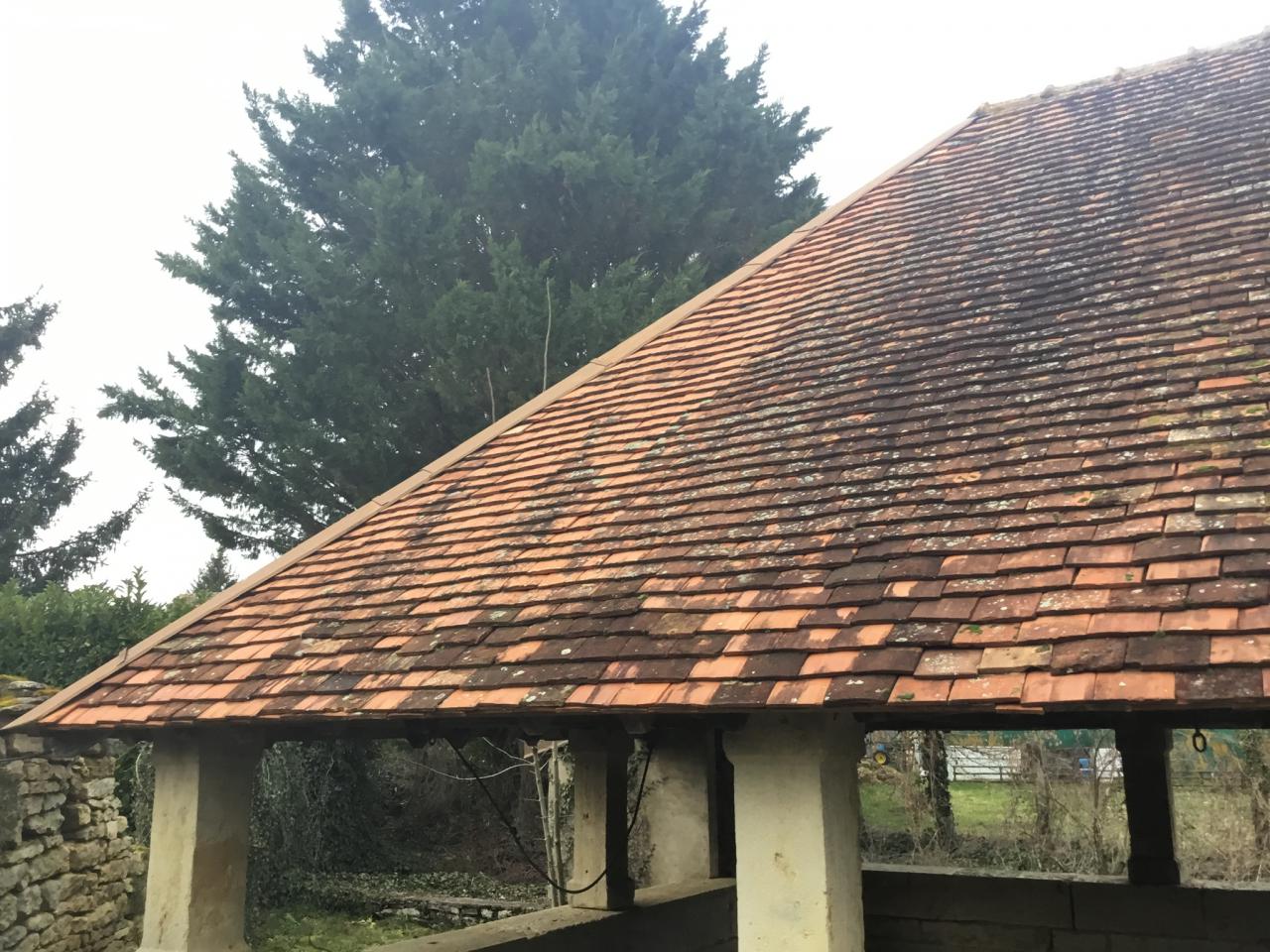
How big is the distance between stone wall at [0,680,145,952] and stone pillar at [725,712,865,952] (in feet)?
15.4

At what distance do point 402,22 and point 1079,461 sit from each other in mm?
15460

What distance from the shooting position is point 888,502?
→ 3568 millimetres

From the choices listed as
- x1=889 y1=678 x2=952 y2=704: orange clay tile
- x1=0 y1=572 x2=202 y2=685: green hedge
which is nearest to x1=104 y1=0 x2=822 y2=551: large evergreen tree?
x1=0 y1=572 x2=202 y2=685: green hedge

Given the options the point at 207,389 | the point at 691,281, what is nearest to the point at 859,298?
the point at 691,281

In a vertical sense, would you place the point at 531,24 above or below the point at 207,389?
above

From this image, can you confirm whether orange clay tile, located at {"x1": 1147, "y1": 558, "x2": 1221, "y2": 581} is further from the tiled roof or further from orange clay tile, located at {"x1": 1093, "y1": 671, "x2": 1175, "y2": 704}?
orange clay tile, located at {"x1": 1093, "y1": 671, "x2": 1175, "y2": 704}

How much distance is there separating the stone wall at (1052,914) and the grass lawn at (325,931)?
5.30 m

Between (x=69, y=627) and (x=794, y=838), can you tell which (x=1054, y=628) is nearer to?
(x=794, y=838)

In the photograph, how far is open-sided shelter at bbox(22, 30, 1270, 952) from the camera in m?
2.81

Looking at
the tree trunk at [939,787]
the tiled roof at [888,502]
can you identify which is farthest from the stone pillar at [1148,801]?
the tree trunk at [939,787]

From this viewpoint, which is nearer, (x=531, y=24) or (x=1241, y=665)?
(x=1241, y=665)

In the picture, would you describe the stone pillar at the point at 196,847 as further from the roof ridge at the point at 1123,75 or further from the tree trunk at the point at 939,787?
the tree trunk at the point at 939,787

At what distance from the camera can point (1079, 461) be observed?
132 inches

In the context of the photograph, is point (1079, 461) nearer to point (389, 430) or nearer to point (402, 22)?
point (389, 430)
